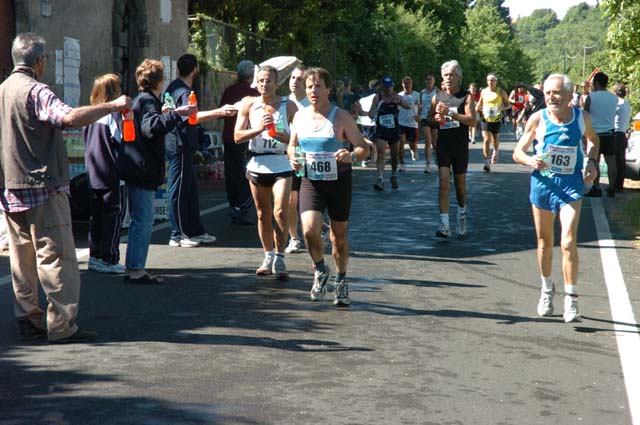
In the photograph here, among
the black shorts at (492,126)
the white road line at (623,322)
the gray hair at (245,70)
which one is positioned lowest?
the white road line at (623,322)

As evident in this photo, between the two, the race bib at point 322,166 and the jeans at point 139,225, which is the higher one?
the race bib at point 322,166

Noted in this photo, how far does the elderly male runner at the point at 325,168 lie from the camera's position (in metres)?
7.88

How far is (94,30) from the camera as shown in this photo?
17.1m

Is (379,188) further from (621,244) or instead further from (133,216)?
(133,216)

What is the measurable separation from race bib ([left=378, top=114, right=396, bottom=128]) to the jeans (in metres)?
9.87

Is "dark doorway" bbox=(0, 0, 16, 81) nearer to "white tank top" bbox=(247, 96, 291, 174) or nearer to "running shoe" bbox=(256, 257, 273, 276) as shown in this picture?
"white tank top" bbox=(247, 96, 291, 174)

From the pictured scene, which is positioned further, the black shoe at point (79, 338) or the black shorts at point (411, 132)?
the black shorts at point (411, 132)

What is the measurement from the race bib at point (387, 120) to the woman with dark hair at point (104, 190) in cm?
925

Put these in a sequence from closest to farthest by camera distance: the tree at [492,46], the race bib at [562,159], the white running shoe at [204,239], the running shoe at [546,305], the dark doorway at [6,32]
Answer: the race bib at [562,159]
the running shoe at [546,305]
the white running shoe at [204,239]
the dark doorway at [6,32]
the tree at [492,46]

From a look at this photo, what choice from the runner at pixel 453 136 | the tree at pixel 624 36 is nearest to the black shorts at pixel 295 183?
the runner at pixel 453 136

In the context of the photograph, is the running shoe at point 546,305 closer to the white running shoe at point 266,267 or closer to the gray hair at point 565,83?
the gray hair at point 565,83

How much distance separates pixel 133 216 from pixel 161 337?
2239 millimetres

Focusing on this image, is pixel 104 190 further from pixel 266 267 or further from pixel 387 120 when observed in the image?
pixel 387 120

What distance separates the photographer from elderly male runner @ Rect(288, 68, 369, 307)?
788 centimetres
